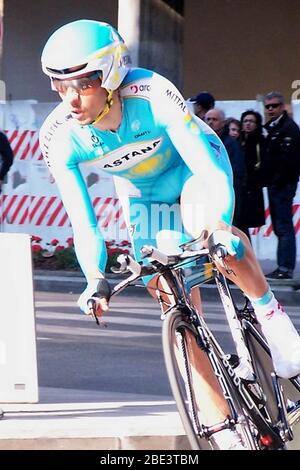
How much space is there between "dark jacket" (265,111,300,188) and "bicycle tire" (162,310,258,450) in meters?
8.80

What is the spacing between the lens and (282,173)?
13.7 meters

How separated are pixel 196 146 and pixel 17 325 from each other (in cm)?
168

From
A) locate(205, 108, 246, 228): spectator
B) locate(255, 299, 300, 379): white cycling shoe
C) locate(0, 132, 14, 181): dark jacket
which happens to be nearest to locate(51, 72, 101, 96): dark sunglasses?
locate(255, 299, 300, 379): white cycling shoe

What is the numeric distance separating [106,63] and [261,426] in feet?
5.02

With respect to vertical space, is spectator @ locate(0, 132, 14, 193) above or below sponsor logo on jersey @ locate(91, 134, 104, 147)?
above

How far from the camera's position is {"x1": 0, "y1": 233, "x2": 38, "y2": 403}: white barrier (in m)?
6.14

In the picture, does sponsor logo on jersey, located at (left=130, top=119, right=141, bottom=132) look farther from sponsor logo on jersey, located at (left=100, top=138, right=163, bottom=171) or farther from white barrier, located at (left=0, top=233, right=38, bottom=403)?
white barrier, located at (left=0, top=233, right=38, bottom=403)

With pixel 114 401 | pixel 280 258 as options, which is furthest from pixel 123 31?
pixel 114 401

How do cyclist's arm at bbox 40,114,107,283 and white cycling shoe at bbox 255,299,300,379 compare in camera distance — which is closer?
cyclist's arm at bbox 40,114,107,283

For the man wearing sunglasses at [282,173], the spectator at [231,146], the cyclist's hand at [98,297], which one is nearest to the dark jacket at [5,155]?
the spectator at [231,146]

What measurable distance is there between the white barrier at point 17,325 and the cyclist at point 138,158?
938mm

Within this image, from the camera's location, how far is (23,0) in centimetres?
2595

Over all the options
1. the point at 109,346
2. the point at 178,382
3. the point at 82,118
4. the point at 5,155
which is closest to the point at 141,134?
the point at 82,118

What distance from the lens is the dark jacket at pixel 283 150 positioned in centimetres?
1341
